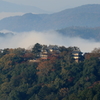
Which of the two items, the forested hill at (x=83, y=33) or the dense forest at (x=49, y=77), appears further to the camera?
the forested hill at (x=83, y=33)

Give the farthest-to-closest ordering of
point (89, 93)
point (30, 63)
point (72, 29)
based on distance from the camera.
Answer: point (72, 29) < point (30, 63) < point (89, 93)

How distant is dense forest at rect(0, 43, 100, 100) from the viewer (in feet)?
147

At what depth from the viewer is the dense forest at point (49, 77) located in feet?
147

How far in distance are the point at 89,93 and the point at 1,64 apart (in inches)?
647

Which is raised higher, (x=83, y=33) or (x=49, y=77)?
(x=83, y=33)

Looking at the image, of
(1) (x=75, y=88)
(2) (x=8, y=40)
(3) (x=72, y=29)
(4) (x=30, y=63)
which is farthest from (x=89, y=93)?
(3) (x=72, y=29)

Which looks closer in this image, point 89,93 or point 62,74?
point 89,93

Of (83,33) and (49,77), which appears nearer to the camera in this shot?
(49,77)

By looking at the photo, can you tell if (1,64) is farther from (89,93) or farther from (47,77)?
(89,93)

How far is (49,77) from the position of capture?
48594mm

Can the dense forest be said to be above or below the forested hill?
below

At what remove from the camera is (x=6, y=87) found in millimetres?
47812

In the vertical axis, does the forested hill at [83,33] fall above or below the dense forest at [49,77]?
above

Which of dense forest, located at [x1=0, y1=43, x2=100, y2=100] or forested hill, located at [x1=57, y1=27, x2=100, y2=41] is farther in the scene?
forested hill, located at [x1=57, y1=27, x2=100, y2=41]
